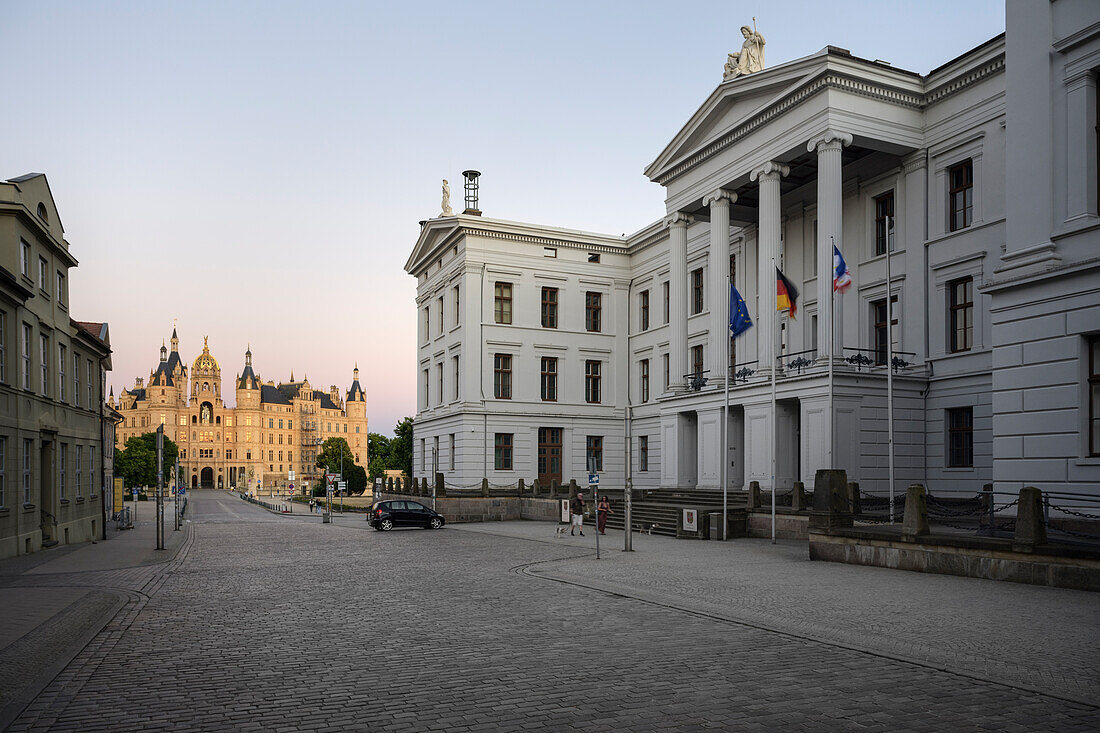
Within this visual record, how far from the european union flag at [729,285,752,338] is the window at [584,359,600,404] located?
1004 inches

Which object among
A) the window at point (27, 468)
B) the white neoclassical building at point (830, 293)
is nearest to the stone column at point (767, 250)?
the white neoclassical building at point (830, 293)

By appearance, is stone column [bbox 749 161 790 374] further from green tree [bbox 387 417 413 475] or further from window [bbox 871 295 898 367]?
green tree [bbox 387 417 413 475]

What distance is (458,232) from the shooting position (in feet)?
177

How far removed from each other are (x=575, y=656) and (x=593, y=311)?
47887 mm

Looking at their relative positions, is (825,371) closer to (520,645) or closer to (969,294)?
(969,294)

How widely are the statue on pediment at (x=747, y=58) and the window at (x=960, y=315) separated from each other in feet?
42.1

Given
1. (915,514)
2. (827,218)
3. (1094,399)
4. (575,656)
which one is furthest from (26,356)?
(1094,399)

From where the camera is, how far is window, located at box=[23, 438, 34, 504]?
25.7 metres

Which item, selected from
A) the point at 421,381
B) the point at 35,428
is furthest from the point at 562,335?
the point at 35,428

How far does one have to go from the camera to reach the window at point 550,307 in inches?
2210

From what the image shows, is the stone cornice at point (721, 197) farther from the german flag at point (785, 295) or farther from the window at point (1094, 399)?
the window at point (1094, 399)

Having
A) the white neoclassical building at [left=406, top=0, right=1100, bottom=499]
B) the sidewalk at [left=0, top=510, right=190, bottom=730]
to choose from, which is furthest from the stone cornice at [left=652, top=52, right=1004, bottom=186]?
the sidewalk at [left=0, top=510, right=190, bottom=730]

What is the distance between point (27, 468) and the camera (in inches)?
1024

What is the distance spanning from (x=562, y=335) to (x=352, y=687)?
157ft
